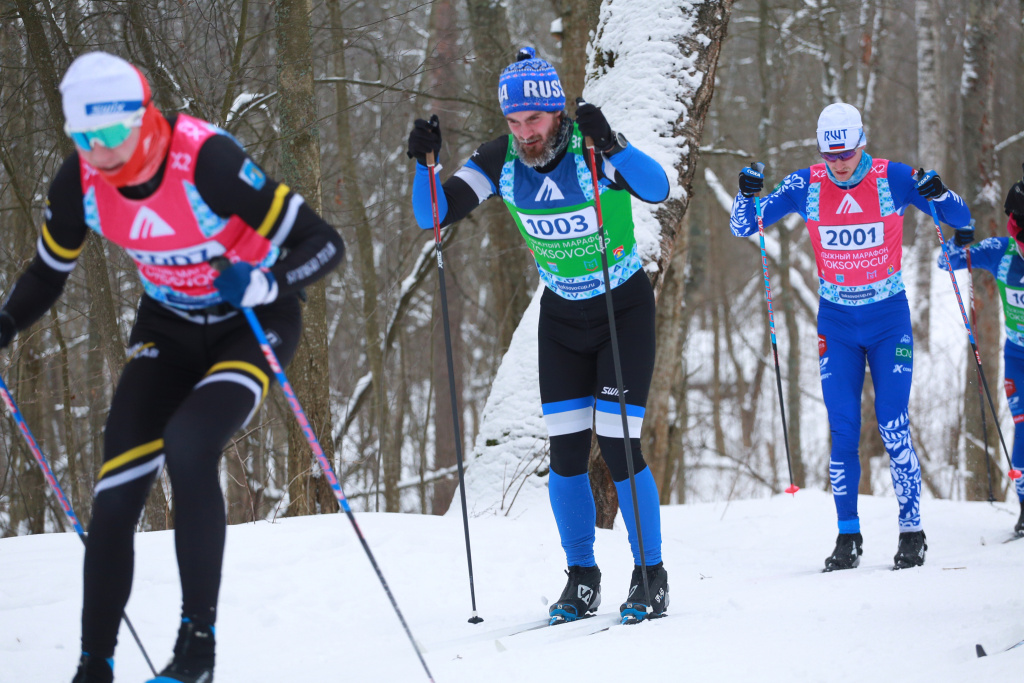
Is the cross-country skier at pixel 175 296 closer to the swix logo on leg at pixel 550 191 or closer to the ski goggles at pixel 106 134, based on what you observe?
the ski goggles at pixel 106 134

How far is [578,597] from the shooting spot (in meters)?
3.72

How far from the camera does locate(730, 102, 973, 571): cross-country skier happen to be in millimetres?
4820

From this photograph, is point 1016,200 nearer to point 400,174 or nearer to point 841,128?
point 841,128

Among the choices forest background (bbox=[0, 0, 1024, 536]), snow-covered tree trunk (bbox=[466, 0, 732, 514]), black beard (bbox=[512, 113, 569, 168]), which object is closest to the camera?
black beard (bbox=[512, 113, 569, 168])

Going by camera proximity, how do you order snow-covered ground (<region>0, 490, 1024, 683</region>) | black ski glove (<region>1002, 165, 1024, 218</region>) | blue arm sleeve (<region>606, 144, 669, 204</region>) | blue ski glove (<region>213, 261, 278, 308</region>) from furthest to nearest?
black ski glove (<region>1002, 165, 1024, 218</region>) → blue arm sleeve (<region>606, 144, 669, 204</region>) → snow-covered ground (<region>0, 490, 1024, 683</region>) → blue ski glove (<region>213, 261, 278, 308</region>)

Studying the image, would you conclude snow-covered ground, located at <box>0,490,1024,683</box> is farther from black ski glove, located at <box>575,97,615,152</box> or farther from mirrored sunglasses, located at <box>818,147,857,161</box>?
mirrored sunglasses, located at <box>818,147,857,161</box>

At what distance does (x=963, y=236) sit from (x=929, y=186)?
74 cm

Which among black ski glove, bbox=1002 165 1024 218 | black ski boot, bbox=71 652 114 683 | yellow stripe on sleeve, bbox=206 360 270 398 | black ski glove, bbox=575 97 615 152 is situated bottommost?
black ski boot, bbox=71 652 114 683

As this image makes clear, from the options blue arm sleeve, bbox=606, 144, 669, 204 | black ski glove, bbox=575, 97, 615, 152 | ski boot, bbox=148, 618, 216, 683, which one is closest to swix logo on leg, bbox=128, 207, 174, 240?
ski boot, bbox=148, 618, 216, 683

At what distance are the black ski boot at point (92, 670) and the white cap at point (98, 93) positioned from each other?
1.40m

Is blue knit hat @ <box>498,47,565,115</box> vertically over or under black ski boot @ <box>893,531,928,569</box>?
over

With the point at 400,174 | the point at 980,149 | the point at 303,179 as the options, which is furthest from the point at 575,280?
the point at 400,174

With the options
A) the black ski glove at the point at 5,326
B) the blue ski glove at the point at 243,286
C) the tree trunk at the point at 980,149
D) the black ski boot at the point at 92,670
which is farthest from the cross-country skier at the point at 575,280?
the tree trunk at the point at 980,149

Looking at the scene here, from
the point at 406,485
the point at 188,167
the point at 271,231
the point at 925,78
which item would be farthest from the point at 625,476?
the point at 925,78
